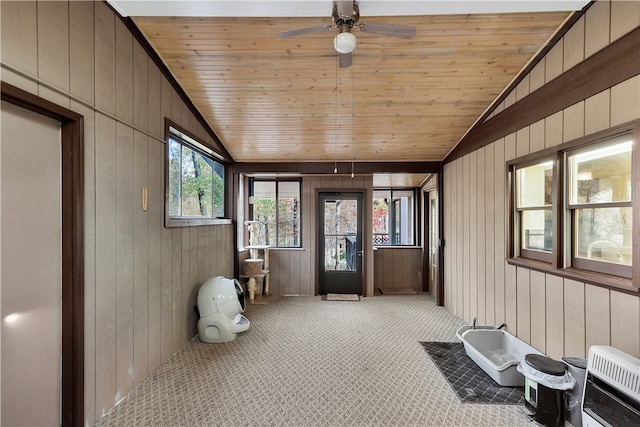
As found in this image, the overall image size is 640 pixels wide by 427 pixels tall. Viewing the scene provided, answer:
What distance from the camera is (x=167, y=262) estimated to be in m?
2.88

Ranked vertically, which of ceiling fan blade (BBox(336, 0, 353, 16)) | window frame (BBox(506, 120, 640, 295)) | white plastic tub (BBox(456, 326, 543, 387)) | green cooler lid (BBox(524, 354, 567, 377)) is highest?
ceiling fan blade (BBox(336, 0, 353, 16))

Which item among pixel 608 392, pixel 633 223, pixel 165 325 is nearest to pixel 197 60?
pixel 165 325

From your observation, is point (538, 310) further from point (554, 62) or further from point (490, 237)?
point (554, 62)

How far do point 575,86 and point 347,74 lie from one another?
186 centimetres

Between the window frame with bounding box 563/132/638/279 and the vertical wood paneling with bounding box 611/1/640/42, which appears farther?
the window frame with bounding box 563/132/638/279

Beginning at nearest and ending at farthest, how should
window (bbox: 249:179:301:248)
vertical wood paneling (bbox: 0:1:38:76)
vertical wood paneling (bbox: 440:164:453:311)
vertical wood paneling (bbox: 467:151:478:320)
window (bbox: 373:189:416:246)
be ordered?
vertical wood paneling (bbox: 0:1:38:76) < vertical wood paneling (bbox: 467:151:478:320) < vertical wood paneling (bbox: 440:164:453:311) < window (bbox: 249:179:301:248) < window (bbox: 373:189:416:246)

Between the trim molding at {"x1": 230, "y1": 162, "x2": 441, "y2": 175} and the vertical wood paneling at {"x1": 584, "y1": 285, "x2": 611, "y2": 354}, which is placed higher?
the trim molding at {"x1": 230, "y1": 162, "x2": 441, "y2": 175}

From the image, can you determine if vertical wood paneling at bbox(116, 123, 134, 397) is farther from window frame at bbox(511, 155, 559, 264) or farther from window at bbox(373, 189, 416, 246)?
window at bbox(373, 189, 416, 246)

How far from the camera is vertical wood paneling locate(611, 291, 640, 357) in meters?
1.76

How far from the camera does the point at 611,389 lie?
162 cm

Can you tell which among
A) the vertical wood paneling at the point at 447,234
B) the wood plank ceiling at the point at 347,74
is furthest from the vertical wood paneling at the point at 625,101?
the vertical wood paneling at the point at 447,234

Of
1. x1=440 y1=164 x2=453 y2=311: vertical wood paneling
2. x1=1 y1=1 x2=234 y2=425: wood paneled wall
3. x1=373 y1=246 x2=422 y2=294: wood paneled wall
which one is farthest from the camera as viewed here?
x1=373 y1=246 x2=422 y2=294: wood paneled wall

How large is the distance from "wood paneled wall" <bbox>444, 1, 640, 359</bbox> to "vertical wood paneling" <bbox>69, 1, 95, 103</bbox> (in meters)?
3.50

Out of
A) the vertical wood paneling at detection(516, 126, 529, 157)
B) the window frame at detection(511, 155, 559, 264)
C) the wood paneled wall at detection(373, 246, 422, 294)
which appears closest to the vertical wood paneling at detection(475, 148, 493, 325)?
the window frame at detection(511, 155, 559, 264)
